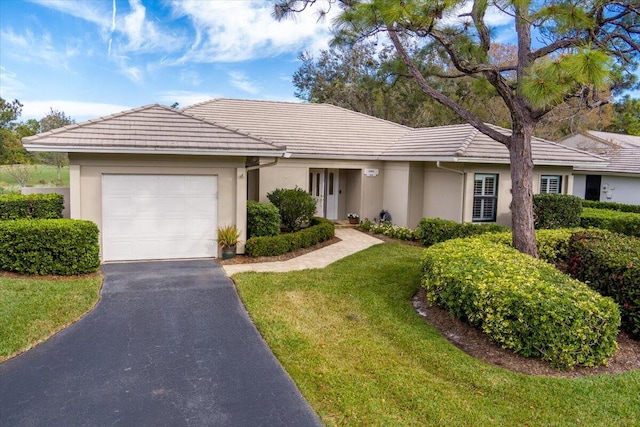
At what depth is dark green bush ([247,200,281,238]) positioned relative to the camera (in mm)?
11992

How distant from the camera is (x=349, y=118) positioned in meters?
20.2

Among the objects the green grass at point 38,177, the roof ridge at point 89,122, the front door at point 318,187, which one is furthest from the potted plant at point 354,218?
the green grass at point 38,177

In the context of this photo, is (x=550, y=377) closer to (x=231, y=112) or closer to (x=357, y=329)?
(x=357, y=329)

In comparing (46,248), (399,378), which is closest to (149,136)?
(46,248)

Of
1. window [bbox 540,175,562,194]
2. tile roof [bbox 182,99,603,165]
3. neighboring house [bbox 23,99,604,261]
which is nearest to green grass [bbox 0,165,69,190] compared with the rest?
tile roof [bbox 182,99,603,165]

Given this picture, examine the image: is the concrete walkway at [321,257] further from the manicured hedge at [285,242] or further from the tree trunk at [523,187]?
the tree trunk at [523,187]

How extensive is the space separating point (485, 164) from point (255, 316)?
9909 mm

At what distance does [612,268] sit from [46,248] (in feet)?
33.9

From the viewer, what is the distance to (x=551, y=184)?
623 inches

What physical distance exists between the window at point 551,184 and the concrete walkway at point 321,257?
633 centimetres

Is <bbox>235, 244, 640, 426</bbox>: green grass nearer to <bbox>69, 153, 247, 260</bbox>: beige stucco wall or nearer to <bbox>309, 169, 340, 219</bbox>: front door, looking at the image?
<bbox>69, 153, 247, 260</bbox>: beige stucco wall

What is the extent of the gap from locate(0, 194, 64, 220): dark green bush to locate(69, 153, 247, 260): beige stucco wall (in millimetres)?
1882

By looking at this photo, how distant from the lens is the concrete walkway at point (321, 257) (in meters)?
10.4

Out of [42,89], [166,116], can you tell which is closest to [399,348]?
[166,116]
